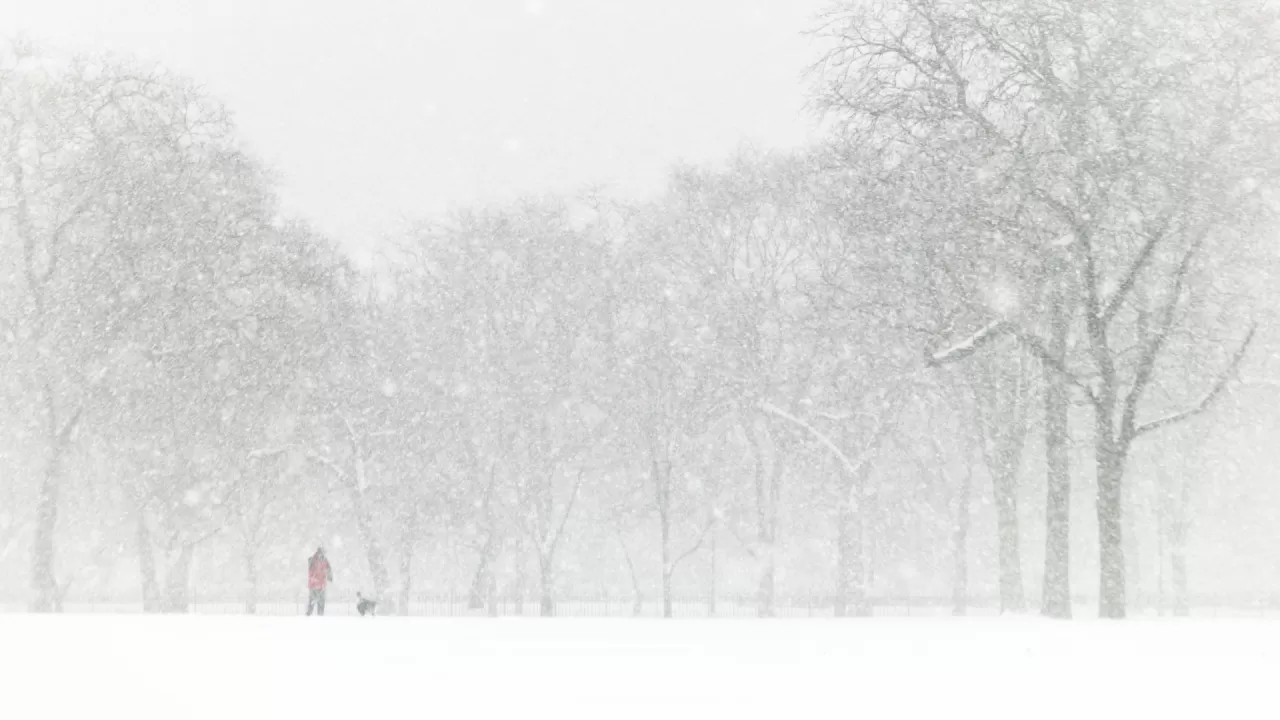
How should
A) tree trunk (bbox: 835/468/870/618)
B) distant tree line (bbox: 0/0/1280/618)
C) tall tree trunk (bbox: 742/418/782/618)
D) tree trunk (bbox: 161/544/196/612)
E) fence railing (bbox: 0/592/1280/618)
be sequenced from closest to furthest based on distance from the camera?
distant tree line (bbox: 0/0/1280/618) < tree trunk (bbox: 161/544/196/612) < tree trunk (bbox: 835/468/870/618) < tall tree trunk (bbox: 742/418/782/618) < fence railing (bbox: 0/592/1280/618)

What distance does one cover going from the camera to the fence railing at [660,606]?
5094cm

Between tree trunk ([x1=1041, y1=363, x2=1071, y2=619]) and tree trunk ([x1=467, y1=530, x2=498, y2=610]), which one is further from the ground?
tree trunk ([x1=1041, y1=363, x2=1071, y2=619])

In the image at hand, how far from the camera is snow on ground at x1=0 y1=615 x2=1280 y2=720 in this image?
11.0m

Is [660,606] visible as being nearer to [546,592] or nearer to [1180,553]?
[546,592]

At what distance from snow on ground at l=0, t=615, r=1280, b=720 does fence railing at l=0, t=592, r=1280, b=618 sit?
3045 centimetres

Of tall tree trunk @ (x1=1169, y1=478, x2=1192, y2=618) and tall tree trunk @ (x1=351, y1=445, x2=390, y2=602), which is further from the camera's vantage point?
tall tree trunk @ (x1=1169, y1=478, x2=1192, y2=618)

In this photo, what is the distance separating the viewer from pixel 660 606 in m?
60.2

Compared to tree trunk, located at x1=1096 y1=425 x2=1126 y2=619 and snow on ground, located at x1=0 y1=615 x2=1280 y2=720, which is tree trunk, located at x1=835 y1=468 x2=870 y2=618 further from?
snow on ground, located at x1=0 y1=615 x2=1280 y2=720

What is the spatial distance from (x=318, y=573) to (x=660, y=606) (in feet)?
110

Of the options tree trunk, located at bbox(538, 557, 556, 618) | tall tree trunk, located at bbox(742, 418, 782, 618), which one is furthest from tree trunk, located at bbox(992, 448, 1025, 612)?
tree trunk, located at bbox(538, 557, 556, 618)

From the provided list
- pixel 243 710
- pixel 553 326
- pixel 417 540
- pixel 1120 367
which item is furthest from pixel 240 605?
pixel 243 710

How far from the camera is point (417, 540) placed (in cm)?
4434

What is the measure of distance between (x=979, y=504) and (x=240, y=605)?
115 feet

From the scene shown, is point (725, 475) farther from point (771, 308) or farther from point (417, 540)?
point (417, 540)
